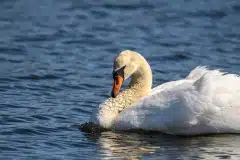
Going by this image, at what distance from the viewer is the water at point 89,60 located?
41.1 ft

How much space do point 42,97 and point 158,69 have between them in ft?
11.3

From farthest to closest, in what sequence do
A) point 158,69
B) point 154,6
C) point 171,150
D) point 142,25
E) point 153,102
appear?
point 154,6
point 142,25
point 158,69
point 153,102
point 171,150

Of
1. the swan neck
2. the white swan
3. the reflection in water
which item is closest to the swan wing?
the white swan

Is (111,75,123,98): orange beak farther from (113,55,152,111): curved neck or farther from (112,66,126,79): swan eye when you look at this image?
(113,55,152,111): curved neck

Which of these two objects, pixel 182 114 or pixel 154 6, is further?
pixel 154 6

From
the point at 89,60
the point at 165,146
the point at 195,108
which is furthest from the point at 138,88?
the point at 89,60

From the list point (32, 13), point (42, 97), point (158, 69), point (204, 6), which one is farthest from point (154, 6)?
point (42, 97)

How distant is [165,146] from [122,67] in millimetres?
1623

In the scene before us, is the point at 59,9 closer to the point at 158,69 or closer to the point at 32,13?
the point at 32,13

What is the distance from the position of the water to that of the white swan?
173 mm

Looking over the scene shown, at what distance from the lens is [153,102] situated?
1330cm

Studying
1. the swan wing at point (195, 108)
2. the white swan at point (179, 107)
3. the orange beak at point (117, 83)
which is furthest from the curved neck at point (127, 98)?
the swan wing at point (195, 108)

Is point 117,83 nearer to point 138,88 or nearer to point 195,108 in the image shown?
point 138,88

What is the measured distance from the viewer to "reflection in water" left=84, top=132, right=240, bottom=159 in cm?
1199
